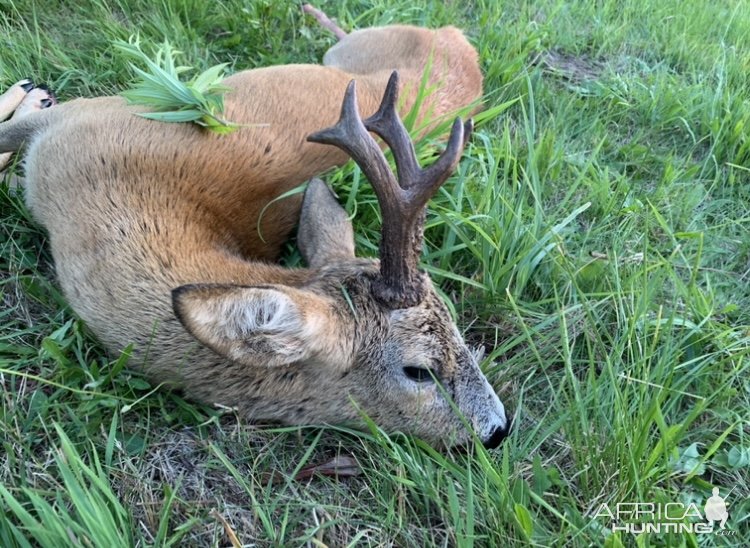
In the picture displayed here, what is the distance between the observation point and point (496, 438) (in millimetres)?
2791

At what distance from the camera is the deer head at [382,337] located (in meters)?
2.52

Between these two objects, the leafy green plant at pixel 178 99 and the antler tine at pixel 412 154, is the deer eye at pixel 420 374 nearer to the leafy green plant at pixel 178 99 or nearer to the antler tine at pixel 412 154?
the antler tine at pixel 412 154

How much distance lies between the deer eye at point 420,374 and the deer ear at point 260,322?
0.32m

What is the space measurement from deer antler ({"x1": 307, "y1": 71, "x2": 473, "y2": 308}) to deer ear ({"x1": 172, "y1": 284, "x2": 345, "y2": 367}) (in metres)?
0.31

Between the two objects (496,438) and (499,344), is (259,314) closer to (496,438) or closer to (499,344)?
(496,438)

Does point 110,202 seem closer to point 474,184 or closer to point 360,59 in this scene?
point 474,184

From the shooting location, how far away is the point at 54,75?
13.9ft

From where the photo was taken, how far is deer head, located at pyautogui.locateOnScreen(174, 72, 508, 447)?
2.52 metres

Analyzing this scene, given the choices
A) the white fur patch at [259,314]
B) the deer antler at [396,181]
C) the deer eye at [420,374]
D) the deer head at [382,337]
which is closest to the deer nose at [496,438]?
the deer head at [382,337]

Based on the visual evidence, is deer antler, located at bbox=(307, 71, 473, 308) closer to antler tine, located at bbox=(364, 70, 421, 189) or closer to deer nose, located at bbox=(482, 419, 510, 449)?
antler tine, located at bbox=(364, 70, 421, 189)

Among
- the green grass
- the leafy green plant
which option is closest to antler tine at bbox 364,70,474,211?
the green grass

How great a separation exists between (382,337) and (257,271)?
0.63 m

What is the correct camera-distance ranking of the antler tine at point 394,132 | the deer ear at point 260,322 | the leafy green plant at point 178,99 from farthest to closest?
the leafy green plant at point 178,99 → the antler tine at point 394,132 → the deer ear at point 260,322

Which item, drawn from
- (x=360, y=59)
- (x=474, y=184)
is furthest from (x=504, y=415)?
(x=360, y=59)
